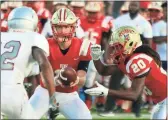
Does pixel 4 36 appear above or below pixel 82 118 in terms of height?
above

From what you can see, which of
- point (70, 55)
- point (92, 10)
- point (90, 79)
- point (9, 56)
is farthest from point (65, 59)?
point (92, 10)

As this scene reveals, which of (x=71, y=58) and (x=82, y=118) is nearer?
(x=82, y=118)

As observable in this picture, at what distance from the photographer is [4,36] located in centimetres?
564

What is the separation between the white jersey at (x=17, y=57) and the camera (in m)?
5.47

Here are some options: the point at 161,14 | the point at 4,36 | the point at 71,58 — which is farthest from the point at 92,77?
the point at 4,36

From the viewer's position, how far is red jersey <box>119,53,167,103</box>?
5742 millimetres

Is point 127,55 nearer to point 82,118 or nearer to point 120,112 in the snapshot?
point 82,118

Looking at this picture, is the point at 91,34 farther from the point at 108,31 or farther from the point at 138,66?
the point at 138,66

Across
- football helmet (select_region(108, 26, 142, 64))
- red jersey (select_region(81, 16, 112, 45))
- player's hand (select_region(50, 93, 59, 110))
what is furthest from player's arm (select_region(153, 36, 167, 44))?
player's hand (select_region(50, 93, 59, 110))

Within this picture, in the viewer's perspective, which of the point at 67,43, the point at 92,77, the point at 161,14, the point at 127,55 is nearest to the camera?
the point at 127,55

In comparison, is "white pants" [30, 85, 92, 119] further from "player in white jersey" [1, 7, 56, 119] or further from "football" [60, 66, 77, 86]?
"player in white jersey" [1, 7, 56, 119]

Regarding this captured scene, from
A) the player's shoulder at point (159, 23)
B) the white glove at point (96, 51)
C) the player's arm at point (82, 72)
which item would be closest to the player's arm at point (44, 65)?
the player's arm at point (82, 72)

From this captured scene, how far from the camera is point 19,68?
5496mm

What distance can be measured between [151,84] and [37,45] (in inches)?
45.5
